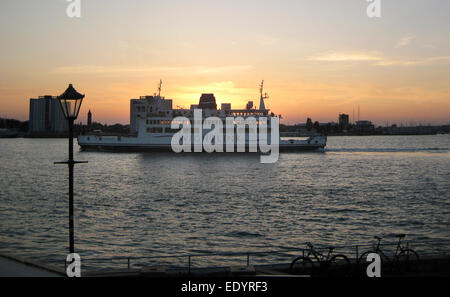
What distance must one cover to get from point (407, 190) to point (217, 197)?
1501 centimetres

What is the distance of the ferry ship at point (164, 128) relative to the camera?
72.8 m

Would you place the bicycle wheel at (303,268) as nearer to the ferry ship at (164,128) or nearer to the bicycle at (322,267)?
the bicycle at (322,267)

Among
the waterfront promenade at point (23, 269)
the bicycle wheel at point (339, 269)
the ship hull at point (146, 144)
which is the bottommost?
the bicycle wheel at point (339, 269)

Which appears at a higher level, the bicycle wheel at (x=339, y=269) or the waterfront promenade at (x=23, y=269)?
the waterfront promenade at (x=23, y=269)

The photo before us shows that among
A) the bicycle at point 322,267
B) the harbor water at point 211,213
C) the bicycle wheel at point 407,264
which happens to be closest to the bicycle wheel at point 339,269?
the bicycle at point 322,267

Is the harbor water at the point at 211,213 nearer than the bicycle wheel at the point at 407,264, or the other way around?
the bicycle wheel at the point at 407,264

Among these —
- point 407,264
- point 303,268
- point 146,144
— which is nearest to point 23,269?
point 303,268

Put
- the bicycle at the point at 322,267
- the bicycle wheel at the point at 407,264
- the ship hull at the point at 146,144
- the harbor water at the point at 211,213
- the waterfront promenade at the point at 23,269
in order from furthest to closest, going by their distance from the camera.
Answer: the ship hull at the point at 146,144 < the harbor water at the point at 211,213 < the bicycle wheel at the point at 407,264 < the bicycle at the point at 322,267 < the waterfront promenade at the point at 23,269

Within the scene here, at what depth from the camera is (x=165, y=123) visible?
73.1 meters

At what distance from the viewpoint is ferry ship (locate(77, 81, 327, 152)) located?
72.8 m

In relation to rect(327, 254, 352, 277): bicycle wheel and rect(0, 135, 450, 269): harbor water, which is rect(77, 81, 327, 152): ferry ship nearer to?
rect(0, 135, 450, 269): harbor water

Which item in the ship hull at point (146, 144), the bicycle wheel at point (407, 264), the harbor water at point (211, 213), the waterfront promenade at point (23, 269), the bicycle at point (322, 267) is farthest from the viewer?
the ship hull at point (146, 144)

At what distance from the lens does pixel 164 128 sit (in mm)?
73000
